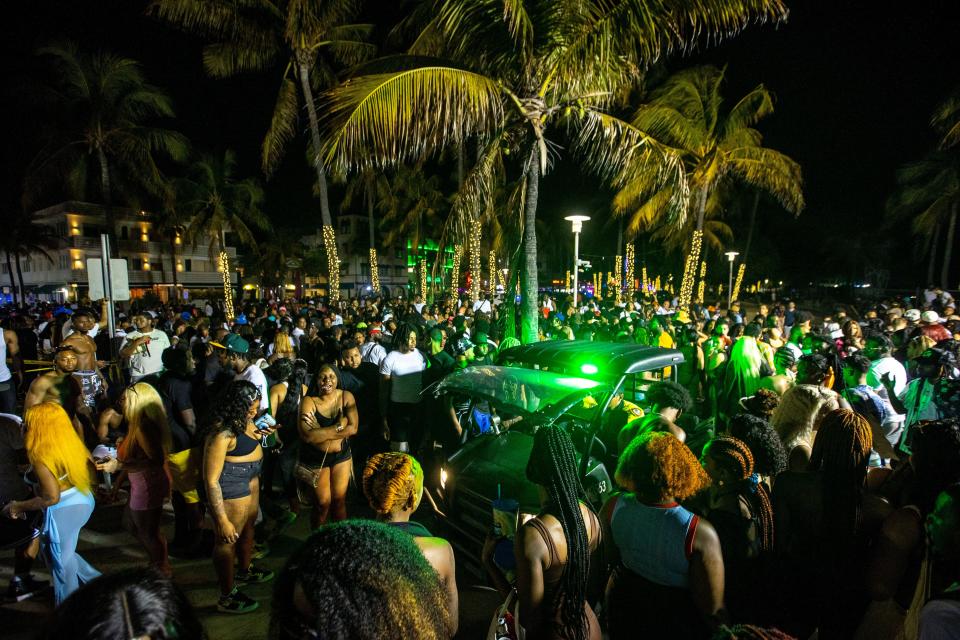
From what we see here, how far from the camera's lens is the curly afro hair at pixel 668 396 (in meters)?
4.24

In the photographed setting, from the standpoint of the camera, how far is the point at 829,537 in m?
2.61

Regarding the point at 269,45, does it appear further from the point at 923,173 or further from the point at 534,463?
the point at 923,173

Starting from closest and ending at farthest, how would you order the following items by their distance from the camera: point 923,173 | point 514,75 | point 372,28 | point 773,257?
point 514,75 < point 372,28 < point 923,173 < point 773,257

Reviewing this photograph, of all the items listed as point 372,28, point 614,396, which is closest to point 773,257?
point 372,28

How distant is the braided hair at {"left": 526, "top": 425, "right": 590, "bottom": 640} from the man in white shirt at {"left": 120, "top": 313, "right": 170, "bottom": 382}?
6.71 meters

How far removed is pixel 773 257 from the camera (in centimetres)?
4841

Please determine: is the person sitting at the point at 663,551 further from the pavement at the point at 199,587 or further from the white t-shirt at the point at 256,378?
the white t-shirt at the point at 256,378

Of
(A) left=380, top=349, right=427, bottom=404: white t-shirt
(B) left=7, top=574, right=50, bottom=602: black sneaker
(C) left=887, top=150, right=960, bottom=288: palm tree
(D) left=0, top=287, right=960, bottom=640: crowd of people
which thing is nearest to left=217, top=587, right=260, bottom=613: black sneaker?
(D) left=0, top=287, right=960, bottom=640: crowd of people

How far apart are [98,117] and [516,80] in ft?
65.4

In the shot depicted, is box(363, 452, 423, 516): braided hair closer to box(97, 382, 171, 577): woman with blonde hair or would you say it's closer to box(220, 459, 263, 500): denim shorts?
box(220, 459, 263, 500): denim shorts

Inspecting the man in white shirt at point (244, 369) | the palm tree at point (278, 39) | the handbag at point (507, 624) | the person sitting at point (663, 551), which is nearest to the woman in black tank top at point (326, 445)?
the man in white shirt at point (244, 369)

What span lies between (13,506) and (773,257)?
56590 millimetres

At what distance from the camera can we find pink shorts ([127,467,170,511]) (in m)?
3.68

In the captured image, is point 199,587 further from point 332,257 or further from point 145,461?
point 332,257
